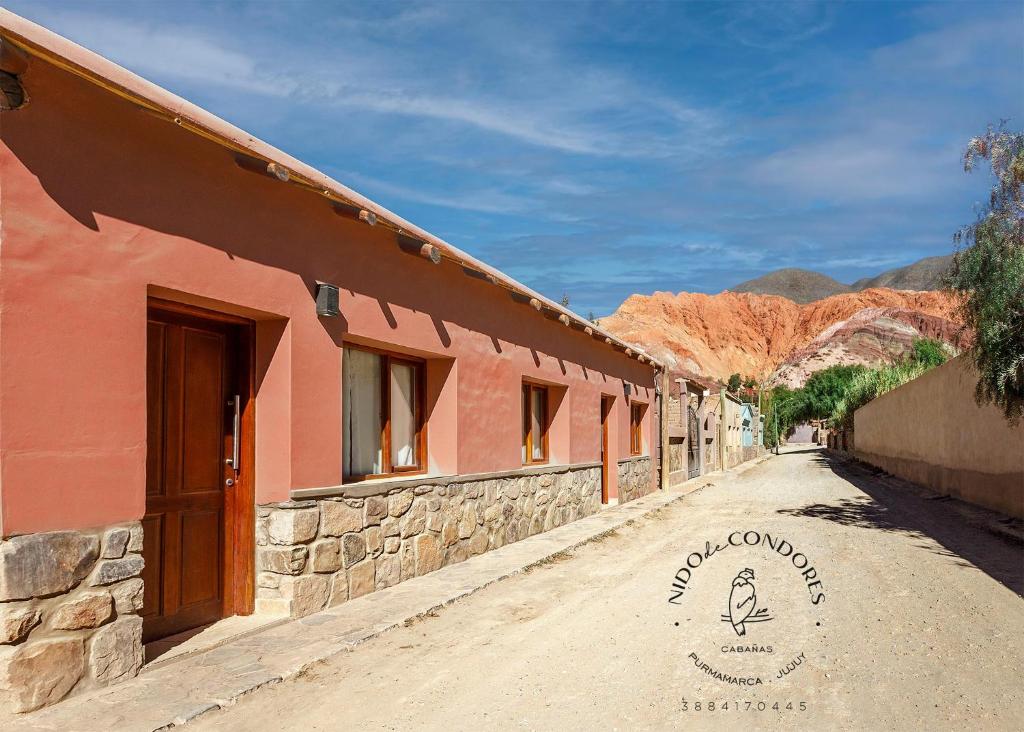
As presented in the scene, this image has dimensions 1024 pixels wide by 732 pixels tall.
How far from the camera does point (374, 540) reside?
7.64 meters

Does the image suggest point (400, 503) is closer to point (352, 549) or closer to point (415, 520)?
point (415, 520)

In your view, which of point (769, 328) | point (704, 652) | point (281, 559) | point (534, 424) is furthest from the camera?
point (769, 328)

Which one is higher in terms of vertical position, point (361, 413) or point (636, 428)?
point (361, 413)

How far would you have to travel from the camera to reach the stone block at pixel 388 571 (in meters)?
7.69

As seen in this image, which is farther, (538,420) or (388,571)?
(538,420)

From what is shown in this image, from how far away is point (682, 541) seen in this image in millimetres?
11344

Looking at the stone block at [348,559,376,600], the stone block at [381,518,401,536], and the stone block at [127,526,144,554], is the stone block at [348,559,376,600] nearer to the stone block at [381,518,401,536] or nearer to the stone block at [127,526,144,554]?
the stone block at [381,518,401,536]

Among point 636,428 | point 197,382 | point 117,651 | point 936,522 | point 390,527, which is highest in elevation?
point 197,382

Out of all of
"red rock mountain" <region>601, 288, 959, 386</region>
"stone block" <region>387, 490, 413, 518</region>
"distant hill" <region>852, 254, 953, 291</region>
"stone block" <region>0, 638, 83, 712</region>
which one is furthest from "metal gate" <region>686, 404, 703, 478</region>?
"distant hill" <region>852, 254, 953, 291</region>

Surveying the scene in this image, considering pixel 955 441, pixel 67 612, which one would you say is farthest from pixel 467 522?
pixel 955 441

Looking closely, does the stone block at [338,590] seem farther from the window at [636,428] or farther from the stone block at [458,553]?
the window at [636,428]

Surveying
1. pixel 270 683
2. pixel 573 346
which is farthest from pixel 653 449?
pixel 270 683

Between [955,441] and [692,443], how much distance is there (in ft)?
36.3

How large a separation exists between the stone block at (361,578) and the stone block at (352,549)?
6cm
